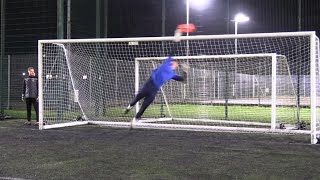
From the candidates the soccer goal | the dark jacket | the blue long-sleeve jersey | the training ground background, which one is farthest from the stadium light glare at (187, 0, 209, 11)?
the blue long-sleeve jersey

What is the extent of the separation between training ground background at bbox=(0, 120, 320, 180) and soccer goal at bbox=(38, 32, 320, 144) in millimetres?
1655

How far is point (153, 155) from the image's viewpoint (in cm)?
923

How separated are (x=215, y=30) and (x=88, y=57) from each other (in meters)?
10.5

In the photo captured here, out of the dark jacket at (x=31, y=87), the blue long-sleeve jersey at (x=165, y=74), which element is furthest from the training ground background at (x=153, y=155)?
the dark jacket at (x=31, y=87)

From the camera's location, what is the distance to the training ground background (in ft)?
24.4

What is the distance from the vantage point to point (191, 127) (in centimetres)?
1341

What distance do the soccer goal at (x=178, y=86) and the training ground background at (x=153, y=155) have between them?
Answer: 1655mm

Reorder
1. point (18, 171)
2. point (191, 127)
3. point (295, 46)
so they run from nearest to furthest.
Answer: point (18, 171)
point (191, 127)
point (295, 46)

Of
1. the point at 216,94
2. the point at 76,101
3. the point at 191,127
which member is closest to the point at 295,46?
the point at 216,94

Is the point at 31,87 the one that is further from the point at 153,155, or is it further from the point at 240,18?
the point at 240,18

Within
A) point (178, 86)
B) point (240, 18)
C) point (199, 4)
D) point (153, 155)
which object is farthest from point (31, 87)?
point (199, 4)

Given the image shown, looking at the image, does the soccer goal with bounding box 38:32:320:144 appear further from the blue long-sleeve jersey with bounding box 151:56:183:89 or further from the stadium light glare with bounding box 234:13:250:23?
the stadium light glare with bounding box 234:13:250:23

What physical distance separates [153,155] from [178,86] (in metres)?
7.42

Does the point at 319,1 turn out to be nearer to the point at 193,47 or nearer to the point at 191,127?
the point at 193,47
